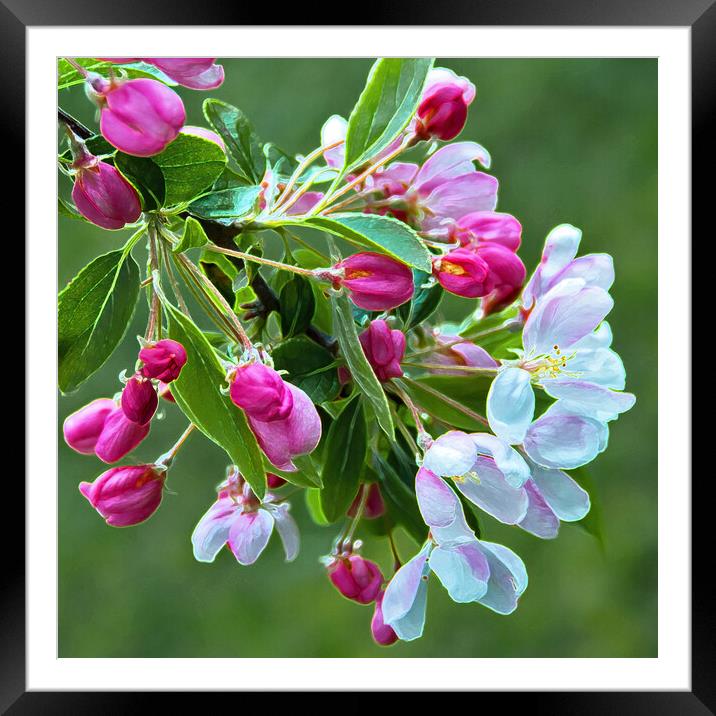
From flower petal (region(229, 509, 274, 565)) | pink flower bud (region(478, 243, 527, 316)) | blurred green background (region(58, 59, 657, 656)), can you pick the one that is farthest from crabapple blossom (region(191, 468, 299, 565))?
blurred green background (region(58, 59, 657, 656))

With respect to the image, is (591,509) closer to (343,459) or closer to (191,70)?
(343,459)

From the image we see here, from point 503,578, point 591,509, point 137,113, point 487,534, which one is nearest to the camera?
point 137,113

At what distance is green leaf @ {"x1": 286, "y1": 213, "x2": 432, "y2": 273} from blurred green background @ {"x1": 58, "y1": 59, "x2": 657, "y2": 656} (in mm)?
1310

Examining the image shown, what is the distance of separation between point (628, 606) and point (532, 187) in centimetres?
96

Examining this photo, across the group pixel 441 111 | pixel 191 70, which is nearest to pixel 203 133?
pixel 191 70

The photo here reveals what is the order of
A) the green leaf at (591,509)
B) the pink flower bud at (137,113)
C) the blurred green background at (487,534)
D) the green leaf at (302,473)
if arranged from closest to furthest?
the pink flower bud at (137,113) → the green leaf at (302,473) → the green leaf at (591,509) → the blurred green background at (487,534)

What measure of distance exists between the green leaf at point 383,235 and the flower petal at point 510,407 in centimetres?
9

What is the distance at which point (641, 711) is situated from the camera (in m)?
0.75

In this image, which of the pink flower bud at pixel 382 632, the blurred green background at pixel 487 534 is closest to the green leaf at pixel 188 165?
the pink flower bud at pixel 382 632

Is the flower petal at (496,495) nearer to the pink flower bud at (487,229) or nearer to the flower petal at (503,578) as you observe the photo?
the flower petal at (503,578)

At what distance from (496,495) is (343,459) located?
0.36ft

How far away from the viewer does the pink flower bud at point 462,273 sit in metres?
0.60

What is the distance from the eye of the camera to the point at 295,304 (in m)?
0.65

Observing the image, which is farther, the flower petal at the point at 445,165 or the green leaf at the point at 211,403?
the flower petal at the point at 445,165
